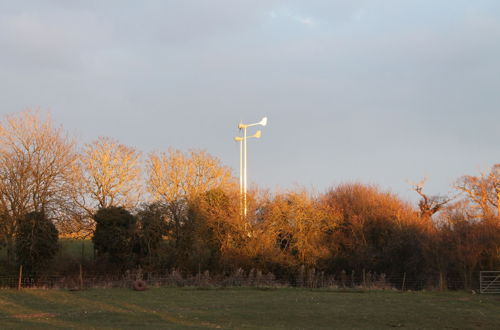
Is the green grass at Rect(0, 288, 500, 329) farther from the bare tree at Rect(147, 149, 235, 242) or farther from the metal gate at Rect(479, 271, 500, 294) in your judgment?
the bare tree at Rect(147, 149, 235, 242)

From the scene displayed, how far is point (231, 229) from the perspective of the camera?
3500cm

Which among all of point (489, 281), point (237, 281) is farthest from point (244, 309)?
point (489, 281)

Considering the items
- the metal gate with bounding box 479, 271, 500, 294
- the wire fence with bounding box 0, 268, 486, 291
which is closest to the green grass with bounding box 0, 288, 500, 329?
the metal gate with bounding box 479, 271, 500, 294

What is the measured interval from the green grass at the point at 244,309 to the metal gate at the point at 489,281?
85.8 inches

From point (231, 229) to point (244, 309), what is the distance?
14.9 meters

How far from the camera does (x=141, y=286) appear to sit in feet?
88.2

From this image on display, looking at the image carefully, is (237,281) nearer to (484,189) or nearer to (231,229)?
(231,229)

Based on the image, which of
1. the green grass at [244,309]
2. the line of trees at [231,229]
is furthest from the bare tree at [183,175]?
the green grass at [244,309]

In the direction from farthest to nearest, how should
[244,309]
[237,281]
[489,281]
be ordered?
[237,281], [489,281], [244,309]

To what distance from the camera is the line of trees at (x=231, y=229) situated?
104 ft

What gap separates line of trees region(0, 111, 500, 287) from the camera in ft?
104

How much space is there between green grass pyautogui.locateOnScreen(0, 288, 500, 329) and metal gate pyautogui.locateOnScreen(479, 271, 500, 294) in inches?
85.8

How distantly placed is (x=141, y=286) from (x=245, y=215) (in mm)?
9710

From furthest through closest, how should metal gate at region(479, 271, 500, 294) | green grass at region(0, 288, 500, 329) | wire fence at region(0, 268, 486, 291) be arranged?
wire fence at region(0, 268, 486, 291)
metal gate at region(479, 271, 500, 294)
green grass at region(0, 288, 500, 329)
